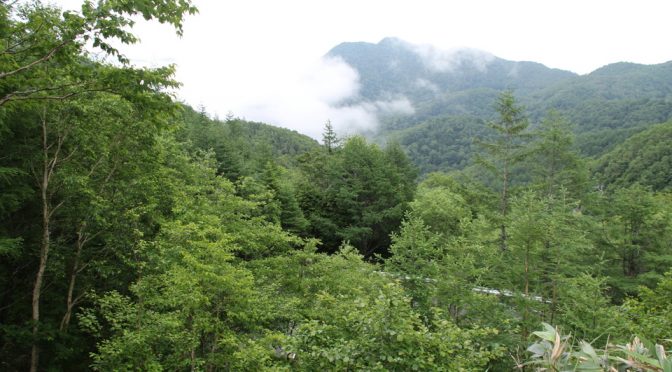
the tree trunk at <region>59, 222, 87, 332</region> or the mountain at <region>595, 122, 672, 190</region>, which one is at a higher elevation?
the tree trunk at <region>59, 222, 87, 332</region>

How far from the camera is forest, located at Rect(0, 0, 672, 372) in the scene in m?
4.96

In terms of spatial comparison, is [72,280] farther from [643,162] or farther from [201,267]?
[643,162]

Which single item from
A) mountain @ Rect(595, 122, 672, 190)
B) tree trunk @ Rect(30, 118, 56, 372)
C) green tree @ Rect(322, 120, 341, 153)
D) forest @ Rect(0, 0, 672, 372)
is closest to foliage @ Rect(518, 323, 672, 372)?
forest @ Rect(0, 0, 672, 372)

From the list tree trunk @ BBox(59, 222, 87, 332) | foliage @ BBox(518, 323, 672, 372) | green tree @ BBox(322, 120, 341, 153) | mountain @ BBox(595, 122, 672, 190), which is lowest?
mountain @ BBox(595, 122, 672, 190)

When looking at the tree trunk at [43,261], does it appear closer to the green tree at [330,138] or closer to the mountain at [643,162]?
the green tree at [330,138]

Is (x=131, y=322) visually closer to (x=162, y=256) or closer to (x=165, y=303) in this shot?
(x=165, y=303)

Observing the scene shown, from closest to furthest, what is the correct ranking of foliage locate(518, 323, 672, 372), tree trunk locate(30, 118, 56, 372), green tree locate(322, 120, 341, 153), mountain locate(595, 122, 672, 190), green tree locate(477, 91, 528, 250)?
foliage locate(518, 323, 672, 372)
tree trunk locate(30, 118, 56, 372)
green tree locate(477, 91, 528, 250)
green tree locate(322, 120, 341, 153)
mountain locate(595, 122, 672, 190)

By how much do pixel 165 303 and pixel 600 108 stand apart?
189 meters

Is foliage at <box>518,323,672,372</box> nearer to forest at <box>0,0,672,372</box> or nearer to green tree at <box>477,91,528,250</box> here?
forest at <box>0,0,672,372</box>

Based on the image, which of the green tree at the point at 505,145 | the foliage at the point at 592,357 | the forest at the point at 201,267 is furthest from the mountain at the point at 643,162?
the foliage at the point at 592,357

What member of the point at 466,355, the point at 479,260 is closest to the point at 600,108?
the point at 479,260

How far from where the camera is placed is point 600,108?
156500mm

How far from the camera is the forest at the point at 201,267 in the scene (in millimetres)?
4965

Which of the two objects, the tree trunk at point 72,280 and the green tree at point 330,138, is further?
the green tree at point 330,138
